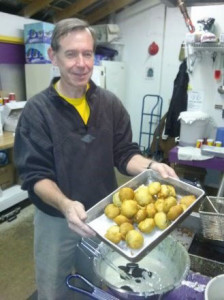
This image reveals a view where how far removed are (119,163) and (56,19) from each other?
130 inches

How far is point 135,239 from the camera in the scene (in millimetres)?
706

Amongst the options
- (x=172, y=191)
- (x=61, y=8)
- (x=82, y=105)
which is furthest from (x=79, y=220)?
(x=61, y=8)

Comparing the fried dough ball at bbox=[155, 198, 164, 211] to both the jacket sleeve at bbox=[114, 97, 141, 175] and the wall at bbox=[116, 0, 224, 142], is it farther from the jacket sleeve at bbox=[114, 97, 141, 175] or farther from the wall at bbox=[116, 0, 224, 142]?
the wall at bbox=[116, 0, 224, 142]

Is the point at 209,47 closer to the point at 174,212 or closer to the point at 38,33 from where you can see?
the point at 38,33

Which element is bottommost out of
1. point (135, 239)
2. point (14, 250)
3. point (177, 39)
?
point (14, 250)

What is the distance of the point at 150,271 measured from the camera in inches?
32.6

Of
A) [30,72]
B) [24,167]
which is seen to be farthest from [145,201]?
[30,72]

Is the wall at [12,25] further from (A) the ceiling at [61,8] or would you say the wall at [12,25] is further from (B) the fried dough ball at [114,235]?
(B) the fried dough ball at [114,235]

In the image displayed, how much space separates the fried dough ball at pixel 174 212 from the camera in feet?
2.51

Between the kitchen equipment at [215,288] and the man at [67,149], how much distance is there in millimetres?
378

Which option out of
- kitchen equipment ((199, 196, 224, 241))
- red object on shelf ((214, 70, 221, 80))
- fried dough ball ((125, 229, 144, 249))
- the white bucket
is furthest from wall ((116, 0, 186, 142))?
fried dough ball ((125, 229, 144, 249))

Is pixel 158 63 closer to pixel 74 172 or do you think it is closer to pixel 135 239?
pixel 74 172

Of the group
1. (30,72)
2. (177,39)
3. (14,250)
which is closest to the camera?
(14,250)

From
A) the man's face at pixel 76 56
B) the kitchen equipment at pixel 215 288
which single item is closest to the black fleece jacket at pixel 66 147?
the man's face at pixel 76 56
